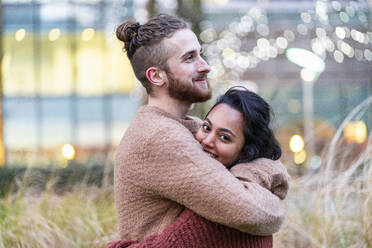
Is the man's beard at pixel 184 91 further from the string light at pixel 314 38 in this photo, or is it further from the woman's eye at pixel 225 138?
the string light at pixel 314 38

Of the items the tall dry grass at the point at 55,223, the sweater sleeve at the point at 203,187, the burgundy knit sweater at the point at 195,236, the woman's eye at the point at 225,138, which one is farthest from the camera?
the tall dry grass at the point at 55,223

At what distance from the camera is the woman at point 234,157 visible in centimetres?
250

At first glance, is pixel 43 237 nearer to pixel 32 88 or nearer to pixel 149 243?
pixel 149 243

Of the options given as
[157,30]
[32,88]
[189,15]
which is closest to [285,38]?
[189,15]

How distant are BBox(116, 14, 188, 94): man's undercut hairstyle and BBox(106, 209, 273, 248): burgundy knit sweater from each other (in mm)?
677

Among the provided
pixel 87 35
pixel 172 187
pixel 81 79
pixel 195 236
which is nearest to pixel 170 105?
pixel 172 187

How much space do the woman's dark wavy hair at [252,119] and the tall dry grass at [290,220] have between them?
1780mm

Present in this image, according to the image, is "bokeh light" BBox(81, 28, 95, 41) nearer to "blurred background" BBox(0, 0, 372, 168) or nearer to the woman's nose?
"blurred background" BBox(0, 0, 372, 168)

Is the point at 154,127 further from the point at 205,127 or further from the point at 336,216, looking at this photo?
the point at 336,216

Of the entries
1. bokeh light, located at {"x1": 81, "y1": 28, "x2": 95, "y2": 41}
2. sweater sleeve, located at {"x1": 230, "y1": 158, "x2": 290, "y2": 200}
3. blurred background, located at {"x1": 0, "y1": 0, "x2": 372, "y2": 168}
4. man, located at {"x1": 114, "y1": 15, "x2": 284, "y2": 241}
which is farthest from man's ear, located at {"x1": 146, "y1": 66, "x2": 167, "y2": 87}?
bokeh light, located at {"x1": 81, "y1": 28, "x2": 95, "y2": 41}

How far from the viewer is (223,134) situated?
2578mm

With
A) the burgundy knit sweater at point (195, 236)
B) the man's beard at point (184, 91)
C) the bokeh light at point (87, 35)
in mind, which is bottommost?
the bokeh light at point (87, 35)

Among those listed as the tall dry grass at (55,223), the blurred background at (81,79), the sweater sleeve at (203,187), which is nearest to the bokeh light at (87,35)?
the blurred background at (81,79)

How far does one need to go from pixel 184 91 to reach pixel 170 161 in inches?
16.7
